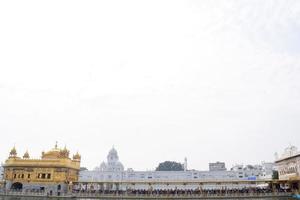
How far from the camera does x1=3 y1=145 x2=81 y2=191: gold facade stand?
50.3 metres

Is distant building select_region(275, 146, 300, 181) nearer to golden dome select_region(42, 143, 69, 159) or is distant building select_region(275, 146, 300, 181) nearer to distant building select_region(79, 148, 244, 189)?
golden dome select_region(42, 143, 69, 159)

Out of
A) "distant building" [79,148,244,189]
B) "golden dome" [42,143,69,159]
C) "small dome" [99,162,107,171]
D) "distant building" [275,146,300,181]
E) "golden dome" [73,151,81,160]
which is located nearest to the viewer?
"distant building" [275,146,300,181]

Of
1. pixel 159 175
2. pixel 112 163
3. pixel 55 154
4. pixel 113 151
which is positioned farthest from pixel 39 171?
pixel 113 151

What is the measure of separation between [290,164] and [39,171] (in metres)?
39.4

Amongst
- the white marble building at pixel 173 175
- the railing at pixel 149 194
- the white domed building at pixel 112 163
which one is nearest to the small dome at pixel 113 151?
the white domed building at pixel 112 163

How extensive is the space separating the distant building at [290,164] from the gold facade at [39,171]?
3456cm

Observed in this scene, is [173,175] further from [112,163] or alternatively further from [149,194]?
[149,194]

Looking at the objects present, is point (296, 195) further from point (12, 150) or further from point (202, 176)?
point (202, 176)

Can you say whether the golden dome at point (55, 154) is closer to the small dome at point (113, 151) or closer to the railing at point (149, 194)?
the railing at point (149, 194)

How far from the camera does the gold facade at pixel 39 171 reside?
50.3 meters

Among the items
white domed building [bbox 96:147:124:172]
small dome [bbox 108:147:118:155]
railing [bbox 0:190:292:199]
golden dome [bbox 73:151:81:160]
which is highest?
small dome [bbox 108:147:118:155]

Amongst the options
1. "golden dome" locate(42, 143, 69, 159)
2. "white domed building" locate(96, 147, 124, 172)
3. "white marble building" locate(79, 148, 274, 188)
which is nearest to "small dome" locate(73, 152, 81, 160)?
"golden dome" locate(42, 143, 69, 159)

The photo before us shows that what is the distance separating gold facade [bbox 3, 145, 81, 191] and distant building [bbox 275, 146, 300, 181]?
34.6 meters

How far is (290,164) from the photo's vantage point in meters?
48.6
